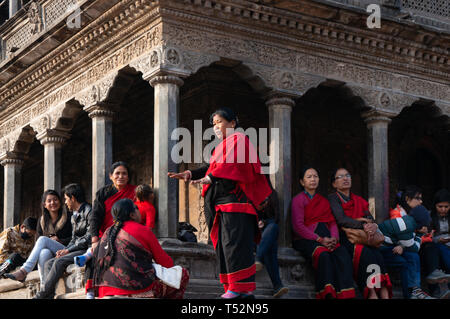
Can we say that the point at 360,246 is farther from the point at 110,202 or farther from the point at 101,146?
the point at 101,146

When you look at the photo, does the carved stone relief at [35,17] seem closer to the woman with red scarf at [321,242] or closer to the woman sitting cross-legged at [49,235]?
the woman sitting cross-legged at [49,235]

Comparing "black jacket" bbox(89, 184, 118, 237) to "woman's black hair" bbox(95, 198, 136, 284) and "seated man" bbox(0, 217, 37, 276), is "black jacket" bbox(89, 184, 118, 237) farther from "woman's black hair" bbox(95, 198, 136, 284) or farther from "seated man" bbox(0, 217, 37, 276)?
"seated man" bbox(0, 217, 37, 276)

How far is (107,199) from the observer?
10.2m

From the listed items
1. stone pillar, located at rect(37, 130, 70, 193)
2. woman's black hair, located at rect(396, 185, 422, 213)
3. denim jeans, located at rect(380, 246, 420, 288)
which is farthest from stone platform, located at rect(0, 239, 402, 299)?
stone pillar, located at rect(37, 130, 70, 193)

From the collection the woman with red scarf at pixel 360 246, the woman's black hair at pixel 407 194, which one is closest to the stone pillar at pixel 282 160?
the woman with red scarf at pixel 360 246

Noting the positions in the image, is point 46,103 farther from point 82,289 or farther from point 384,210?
point 384,210

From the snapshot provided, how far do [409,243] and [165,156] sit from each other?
3.47 metres

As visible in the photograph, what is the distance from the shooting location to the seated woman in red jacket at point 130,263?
8180 millimetres

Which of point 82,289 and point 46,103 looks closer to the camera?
point 82,289

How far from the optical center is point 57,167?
1367 centimetres

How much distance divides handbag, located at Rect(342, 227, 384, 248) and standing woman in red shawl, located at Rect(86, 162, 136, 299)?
284 cm

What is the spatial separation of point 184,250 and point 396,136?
23.1ft

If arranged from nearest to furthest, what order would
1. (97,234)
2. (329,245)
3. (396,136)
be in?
(97,234) → (329,245) → (396,136)
